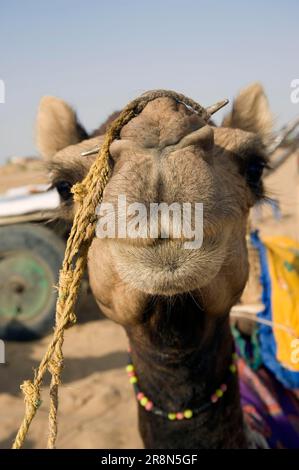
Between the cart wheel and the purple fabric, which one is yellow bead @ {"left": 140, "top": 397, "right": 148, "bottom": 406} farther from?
the cart wheel

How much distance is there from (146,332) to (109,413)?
280 cm

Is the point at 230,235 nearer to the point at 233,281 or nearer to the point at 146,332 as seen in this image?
the point at 233,281

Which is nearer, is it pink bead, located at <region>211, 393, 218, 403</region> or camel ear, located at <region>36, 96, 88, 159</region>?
pink bead, located at <region>211, 393, 218, 403</region>

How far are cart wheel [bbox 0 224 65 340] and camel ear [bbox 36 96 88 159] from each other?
11.1ft

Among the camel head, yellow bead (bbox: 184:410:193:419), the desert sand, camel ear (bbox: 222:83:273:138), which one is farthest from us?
the desert sand

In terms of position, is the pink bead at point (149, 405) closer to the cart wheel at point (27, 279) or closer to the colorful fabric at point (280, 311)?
the colorful fabric at point (280, 311)

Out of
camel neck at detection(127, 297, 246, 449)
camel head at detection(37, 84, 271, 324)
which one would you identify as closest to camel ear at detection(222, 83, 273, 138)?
camel head at detection(37, 84, 271, 324)

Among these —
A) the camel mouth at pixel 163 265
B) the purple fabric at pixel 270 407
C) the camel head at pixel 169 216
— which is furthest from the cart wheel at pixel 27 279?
the camel mouth at pixel 163 265

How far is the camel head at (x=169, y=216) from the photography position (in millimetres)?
1510

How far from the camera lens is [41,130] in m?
2.67

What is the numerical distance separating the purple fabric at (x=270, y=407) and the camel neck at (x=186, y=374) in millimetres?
735

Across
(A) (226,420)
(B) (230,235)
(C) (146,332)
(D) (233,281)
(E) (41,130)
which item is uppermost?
(E) (41,130)

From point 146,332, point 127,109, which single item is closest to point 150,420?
point 146,332

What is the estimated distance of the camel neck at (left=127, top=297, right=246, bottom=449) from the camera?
2.06m
